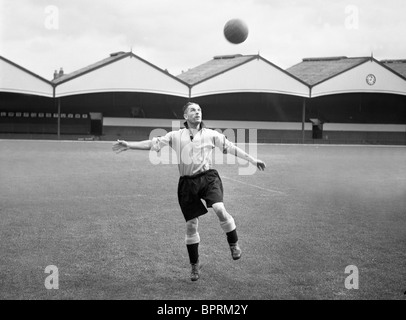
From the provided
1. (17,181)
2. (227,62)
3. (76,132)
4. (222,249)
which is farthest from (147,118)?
(222,249)

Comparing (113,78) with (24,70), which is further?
(113,78)

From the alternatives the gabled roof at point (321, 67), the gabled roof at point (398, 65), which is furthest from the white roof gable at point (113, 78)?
the gabled roof at point (398, 65)

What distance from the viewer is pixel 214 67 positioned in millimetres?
46125

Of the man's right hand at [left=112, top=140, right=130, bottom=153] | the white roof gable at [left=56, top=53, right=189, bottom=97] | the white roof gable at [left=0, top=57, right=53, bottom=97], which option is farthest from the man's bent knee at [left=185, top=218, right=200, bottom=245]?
the white roof gable at [left=0, top=57, right=53, bottom=97]

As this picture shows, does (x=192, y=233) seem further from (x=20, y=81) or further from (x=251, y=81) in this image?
(x=251, y=81)

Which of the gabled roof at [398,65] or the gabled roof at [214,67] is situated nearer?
the gabled roof at [214,67]

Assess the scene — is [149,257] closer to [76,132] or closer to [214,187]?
[214,187]

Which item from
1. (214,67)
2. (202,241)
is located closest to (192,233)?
(202,241)

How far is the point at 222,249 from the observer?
21.2 feet

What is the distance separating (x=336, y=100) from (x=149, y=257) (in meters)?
43.1

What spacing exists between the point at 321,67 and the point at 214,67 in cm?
1037

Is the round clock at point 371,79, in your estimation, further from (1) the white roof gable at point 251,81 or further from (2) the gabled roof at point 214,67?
(2) the gabled roof at point 214,67

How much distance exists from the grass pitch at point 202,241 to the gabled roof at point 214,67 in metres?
28.3

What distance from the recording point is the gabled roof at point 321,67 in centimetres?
4269
